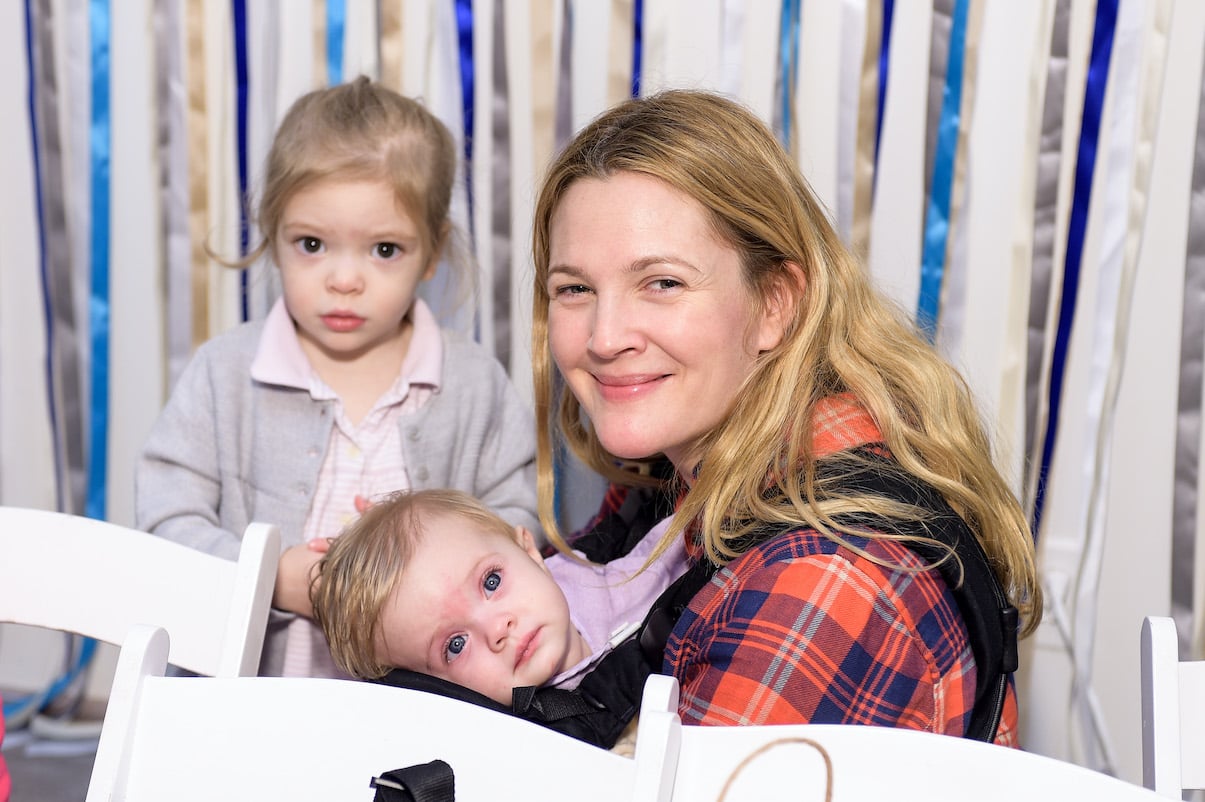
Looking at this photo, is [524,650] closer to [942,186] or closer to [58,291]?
[942,186]

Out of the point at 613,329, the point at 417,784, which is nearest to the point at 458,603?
the point at 613,329

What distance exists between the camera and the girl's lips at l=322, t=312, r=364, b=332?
1712 millimetres

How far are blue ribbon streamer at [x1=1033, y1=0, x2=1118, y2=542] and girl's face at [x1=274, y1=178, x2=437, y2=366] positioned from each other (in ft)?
3.52

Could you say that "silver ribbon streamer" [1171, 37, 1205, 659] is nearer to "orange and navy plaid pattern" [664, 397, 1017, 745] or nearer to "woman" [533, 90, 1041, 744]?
"woman" [533, 90, 1041, 744]

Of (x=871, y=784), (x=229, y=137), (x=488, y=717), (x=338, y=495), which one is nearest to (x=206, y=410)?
(x=338, y=495)

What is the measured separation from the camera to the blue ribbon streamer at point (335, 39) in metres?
2.11

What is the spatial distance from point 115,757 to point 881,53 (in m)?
1.57

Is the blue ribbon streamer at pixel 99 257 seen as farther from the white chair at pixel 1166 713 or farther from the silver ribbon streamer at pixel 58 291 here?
the white chair at pixel 1166 713

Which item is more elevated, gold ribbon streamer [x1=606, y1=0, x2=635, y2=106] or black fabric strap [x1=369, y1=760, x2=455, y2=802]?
gold ribbon streamer [x1=606, y1=0, x2=635, y2=106]

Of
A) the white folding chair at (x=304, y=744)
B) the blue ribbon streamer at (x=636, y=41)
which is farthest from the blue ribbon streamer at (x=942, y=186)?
the white folding chair at (x=304, y=744)

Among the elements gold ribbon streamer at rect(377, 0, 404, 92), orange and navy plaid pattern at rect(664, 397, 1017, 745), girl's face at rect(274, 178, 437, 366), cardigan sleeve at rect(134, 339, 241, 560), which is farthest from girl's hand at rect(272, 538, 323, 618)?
gold ribbon streamer at rect(377, 0, 404, 92)

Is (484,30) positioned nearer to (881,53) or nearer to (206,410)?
(881,53)

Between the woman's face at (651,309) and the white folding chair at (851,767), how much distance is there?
45cm

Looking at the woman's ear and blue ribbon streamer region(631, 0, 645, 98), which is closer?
the woman's ear
